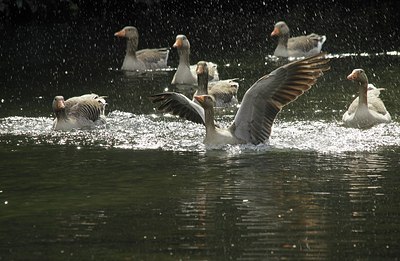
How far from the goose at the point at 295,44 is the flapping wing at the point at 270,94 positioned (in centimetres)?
1095

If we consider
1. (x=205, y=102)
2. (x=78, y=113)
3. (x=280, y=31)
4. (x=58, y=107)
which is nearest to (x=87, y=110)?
(x=78, y=113)

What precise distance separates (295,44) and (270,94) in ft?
39.6

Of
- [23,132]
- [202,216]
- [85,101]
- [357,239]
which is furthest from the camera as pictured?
[85,101]

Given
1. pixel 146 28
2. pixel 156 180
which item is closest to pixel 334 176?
pixel 156 180

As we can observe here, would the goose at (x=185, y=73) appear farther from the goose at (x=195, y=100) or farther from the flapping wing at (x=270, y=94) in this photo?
the flapping wing at (x=270, y=94)

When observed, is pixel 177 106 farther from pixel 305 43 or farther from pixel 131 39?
pixel 305 43

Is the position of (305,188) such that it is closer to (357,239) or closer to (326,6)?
(357,239)

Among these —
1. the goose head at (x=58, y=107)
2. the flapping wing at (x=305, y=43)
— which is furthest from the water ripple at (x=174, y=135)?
the flapping wing at (x=305, y=43)

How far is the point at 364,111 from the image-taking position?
1659 centimetres

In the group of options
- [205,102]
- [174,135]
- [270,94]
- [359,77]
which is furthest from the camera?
[359,77]

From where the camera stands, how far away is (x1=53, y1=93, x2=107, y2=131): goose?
657 inches

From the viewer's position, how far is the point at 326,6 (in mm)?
34500

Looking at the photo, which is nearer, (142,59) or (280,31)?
(142,59)

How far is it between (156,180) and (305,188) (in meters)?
1.65
